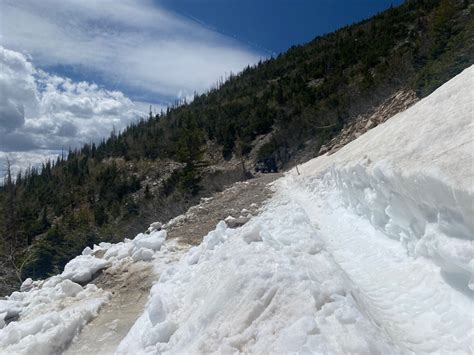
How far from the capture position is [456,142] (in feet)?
19.5

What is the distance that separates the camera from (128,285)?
805 cm

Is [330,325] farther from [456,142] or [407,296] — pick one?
[456,142]

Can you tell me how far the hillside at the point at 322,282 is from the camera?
369 cm

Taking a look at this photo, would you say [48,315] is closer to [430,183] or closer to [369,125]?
[430,183]

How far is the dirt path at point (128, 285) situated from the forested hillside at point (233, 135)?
11.5m

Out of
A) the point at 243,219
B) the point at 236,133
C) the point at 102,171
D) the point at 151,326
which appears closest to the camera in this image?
the point at 151,326

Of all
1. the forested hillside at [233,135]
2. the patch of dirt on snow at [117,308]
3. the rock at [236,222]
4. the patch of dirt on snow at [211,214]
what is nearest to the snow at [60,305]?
the patch of dirt on snow at [117,308]

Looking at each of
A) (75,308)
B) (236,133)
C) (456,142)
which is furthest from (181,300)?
(236,133)

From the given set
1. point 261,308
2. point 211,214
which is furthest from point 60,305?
point 211,214

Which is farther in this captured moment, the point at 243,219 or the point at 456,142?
the point at 243,219

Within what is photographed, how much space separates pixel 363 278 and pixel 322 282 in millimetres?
1837

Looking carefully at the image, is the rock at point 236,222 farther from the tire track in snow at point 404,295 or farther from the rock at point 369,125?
the rock at point 369,125

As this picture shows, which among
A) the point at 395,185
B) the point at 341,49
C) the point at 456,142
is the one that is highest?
the point at 341,49

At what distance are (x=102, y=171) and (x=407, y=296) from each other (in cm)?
7427
